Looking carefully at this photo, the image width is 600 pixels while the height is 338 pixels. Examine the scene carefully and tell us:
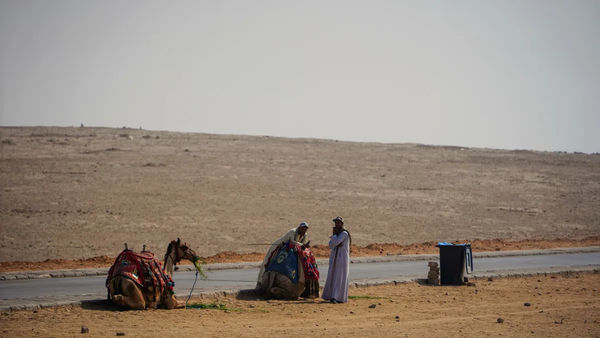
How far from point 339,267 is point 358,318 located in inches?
80.2

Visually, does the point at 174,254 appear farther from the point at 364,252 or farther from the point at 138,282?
the point at 364,252

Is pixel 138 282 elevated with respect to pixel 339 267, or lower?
lower

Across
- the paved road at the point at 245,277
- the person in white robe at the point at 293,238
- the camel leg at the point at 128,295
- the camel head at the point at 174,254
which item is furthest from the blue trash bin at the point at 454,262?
the camel leg at the point at 128,295

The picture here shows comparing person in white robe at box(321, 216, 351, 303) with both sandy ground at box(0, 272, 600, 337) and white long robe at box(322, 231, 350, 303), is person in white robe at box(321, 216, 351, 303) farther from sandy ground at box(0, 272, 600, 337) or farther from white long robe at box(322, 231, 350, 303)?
sandy ground at box(0, 272, 600, 337)

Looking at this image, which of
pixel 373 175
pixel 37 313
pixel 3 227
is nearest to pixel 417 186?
pixel 373 175

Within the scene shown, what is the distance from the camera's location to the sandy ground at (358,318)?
44.1 feet

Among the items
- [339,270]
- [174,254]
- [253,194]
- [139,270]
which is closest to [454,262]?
[339,270]

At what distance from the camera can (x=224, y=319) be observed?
14859mm

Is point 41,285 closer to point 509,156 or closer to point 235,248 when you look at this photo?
point 235,248

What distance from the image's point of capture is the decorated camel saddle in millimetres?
17219

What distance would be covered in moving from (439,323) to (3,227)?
25887 mm

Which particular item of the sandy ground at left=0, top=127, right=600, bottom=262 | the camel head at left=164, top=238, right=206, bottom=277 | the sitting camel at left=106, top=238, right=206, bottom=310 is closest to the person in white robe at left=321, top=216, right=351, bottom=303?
the camel head at left=164, top=238, right=206, bottom=277

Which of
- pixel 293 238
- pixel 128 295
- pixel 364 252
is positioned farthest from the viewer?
pixel 364 252

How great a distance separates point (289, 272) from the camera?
17266 millimetres
